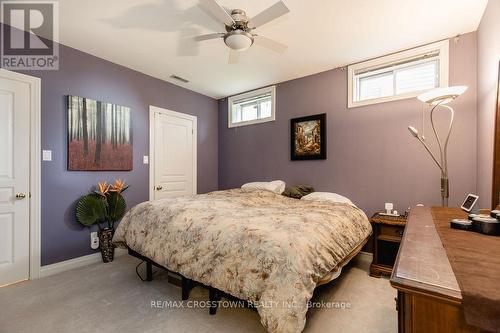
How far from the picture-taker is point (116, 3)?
2.07 metres

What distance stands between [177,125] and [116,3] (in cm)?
211

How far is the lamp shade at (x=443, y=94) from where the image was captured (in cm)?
192

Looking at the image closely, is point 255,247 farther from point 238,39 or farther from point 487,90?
point 487,90

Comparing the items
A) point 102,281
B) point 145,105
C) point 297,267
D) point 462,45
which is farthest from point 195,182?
point 462,45

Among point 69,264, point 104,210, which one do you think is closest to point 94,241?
point 69,264

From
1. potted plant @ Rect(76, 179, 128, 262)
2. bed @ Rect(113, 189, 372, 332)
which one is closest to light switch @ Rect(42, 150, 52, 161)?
potted plant @ Rect(76, 179, 128, 262)

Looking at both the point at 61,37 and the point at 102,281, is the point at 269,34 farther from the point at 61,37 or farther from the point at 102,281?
the point at 102,281

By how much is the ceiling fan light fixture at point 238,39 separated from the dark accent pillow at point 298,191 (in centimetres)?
206

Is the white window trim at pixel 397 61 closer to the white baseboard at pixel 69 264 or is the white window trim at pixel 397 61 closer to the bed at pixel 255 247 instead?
the bed at pixel 255 247

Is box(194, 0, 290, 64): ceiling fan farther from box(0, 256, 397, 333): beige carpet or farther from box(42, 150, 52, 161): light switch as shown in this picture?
box(0, 256, 397, 333): beige carpet

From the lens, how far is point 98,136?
3023 mm

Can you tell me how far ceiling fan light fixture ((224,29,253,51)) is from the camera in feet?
6.82

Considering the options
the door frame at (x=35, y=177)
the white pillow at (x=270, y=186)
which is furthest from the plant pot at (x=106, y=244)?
the white pillow at (x=270, y=186)

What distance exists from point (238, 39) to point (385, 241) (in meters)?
2.61
